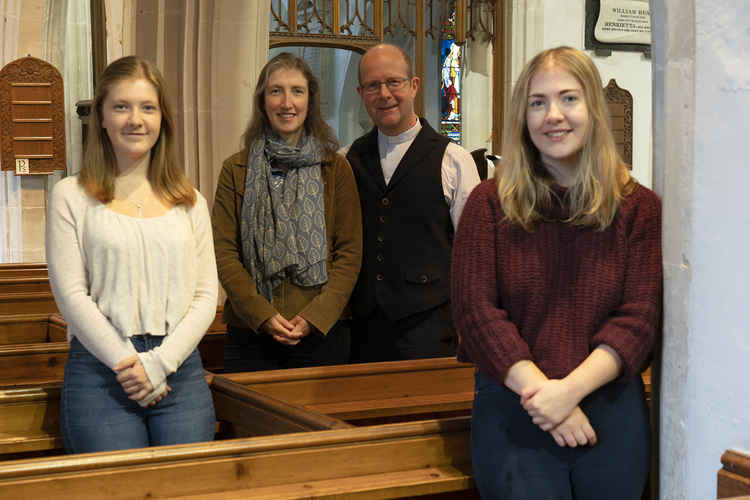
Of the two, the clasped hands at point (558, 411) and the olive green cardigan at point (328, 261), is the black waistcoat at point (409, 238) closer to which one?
the olive green cardigan at point (328, 261)

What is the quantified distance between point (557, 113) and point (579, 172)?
129 millimetres

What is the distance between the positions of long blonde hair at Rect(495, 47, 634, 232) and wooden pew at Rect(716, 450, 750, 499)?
1.57ft

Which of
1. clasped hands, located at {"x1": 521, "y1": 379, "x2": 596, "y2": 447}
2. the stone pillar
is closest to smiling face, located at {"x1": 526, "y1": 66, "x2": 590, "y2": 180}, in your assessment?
the stone pillar

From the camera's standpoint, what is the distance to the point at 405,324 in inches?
111

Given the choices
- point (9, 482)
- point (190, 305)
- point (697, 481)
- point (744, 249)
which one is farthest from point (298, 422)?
point (744, 249)

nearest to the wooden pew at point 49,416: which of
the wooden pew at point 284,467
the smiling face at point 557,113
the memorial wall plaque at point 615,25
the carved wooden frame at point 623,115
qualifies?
the wooden pew at point 284,467

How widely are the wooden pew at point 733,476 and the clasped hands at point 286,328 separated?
1.35m

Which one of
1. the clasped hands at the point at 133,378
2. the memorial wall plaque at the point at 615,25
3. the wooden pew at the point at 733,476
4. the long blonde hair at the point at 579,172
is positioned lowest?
the wooden pew at the point at 733,476

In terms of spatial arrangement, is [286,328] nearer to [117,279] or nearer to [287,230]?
[287,230]

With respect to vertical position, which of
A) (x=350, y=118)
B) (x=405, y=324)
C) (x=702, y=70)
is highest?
(x=350, y=118)

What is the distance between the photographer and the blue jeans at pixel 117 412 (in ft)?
6.73

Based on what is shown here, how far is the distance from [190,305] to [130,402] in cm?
26

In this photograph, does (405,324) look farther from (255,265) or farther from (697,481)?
(697,481)

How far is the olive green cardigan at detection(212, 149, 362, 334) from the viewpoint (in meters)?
2.67
